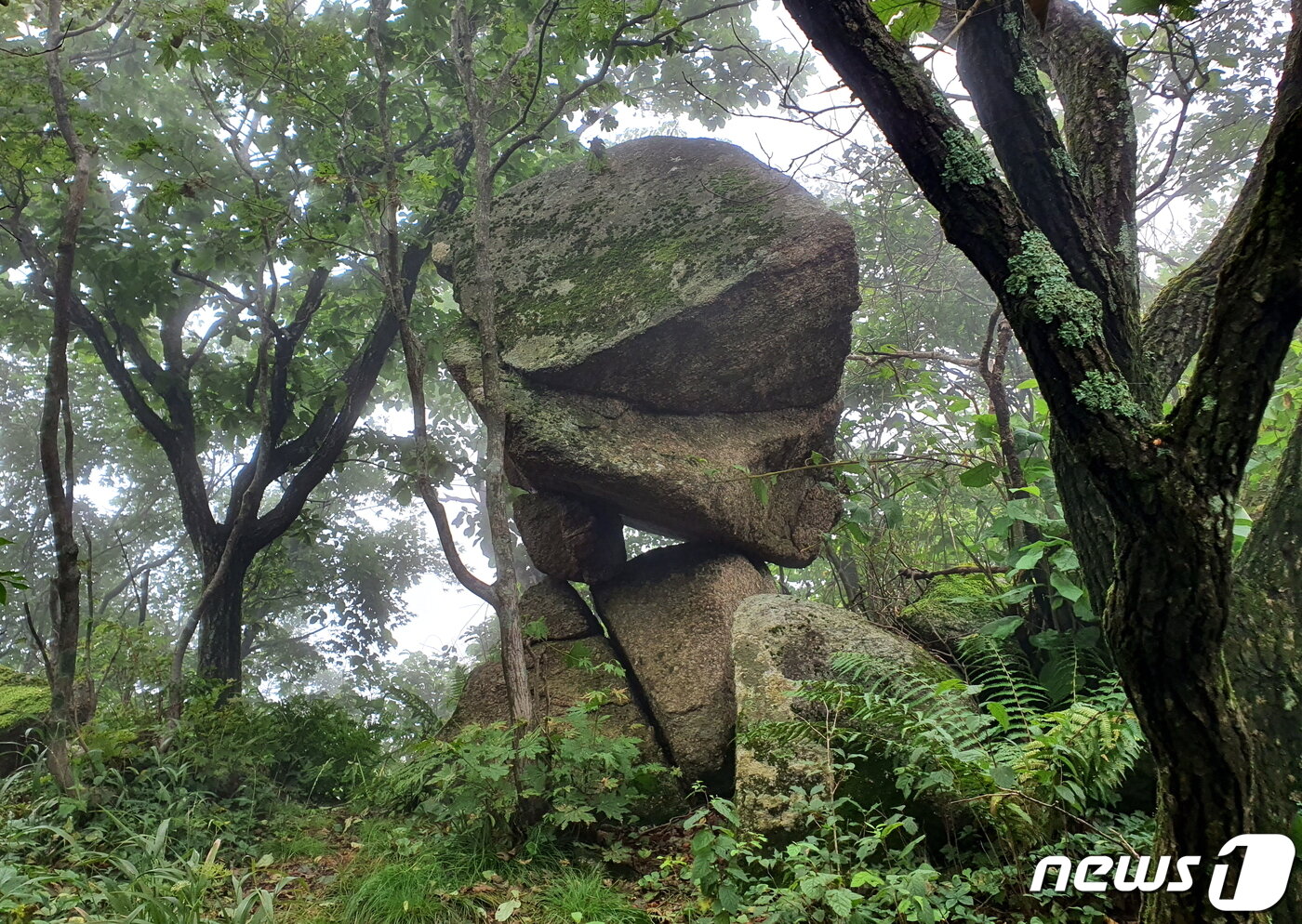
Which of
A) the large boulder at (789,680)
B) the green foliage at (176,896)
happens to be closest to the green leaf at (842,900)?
the large boulder at (789,680)

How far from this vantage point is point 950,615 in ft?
16.7

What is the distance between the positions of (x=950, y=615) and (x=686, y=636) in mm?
1840

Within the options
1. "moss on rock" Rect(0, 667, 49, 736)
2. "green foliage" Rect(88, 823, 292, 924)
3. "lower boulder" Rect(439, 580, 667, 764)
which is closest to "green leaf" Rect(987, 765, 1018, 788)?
"lower boulder" Rect(439, 580, 667, 764)

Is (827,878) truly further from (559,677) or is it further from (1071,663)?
(559,677)

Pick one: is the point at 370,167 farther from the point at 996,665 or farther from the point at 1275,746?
the point at 1275,746

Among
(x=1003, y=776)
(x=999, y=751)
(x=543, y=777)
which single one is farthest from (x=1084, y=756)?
(x=543, y=777)

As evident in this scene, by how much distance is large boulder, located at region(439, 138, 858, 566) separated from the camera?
5.58 meters

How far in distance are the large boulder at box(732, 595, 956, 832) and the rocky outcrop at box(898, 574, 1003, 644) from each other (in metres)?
0.39

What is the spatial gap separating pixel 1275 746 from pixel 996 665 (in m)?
1.62

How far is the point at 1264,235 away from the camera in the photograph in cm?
183

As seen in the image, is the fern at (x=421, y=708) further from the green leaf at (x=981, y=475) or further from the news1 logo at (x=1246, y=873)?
the news1 logo at (x=1246, y=873)

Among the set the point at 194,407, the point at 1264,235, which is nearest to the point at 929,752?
the point at 1264,235

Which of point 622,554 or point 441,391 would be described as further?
point 441,391

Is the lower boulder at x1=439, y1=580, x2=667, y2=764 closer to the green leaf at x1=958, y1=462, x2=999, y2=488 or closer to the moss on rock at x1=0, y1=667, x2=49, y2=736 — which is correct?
the green leaf at x1=958, y1=462, x2=999, y2=488
